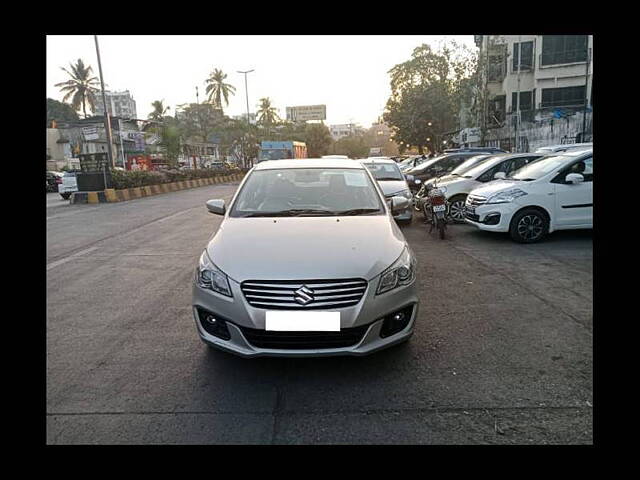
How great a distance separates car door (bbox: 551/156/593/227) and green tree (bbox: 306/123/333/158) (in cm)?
5382

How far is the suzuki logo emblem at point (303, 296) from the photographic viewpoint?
9.21 feet

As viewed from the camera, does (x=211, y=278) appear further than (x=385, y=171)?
No

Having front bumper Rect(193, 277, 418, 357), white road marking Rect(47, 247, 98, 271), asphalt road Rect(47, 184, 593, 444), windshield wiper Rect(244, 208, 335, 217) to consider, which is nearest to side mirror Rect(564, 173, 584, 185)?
asphalt road Rect(47, 184, 593, 444)

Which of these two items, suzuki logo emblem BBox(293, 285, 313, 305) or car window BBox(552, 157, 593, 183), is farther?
car window BBox(552, 157, 593, 183)

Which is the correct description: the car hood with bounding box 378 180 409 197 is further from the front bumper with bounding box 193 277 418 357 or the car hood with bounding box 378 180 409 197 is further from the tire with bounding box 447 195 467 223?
the front bumper with bounding box 193 277 418 357

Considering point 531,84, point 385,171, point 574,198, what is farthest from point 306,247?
point 531,84

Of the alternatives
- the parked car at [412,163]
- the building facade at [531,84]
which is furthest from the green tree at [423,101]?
the parked car at [412,163]

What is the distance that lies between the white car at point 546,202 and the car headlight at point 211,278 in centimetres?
572

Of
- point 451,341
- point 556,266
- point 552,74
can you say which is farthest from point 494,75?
point 451,341

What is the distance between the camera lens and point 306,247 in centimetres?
321

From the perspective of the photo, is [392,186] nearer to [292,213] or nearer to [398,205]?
[398,205]

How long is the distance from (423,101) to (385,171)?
28.5m

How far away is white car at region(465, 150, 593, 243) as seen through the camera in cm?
721
